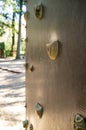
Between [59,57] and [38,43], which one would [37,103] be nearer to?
[38,43]

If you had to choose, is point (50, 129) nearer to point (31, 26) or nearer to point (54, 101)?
point (54, 101)

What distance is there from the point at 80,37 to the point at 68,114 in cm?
28

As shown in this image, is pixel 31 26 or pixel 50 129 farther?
pixel 31 26

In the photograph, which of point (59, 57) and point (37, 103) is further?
point (37, 103)

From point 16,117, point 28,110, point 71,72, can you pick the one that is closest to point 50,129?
point 71,72

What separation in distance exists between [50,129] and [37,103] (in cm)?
24

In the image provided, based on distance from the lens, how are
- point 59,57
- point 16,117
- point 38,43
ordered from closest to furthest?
point 59,57, point 38,43, point 16,117

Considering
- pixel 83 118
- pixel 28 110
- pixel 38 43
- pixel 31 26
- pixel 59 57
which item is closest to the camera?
pixel 83 118

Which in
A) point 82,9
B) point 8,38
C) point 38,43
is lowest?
point 8,38

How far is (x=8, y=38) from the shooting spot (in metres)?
26.7

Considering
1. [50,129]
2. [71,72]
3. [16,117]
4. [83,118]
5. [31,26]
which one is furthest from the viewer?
[16,117]

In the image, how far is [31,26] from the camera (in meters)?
1.54

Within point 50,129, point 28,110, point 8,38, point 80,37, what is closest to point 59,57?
point 80,37

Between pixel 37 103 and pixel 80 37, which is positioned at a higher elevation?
pixel 80 37
